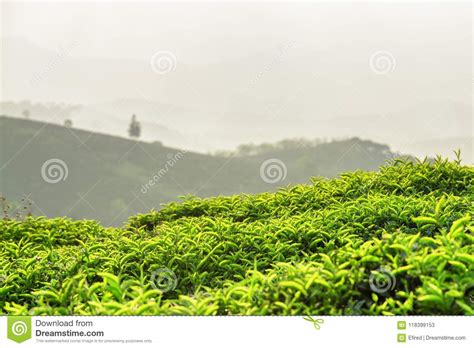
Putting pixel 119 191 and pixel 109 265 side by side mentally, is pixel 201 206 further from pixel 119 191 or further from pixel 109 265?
pixel 119 191

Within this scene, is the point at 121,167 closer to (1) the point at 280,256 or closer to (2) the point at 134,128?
(2) the point at 134,128

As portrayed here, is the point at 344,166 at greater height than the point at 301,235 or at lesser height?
greater

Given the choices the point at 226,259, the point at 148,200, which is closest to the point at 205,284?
the point at 226,259

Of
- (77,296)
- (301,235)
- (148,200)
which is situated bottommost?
(77,296)

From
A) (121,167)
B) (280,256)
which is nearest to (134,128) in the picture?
(121,167)

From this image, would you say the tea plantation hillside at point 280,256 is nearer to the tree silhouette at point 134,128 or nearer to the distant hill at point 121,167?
the distant hill at point 121,167

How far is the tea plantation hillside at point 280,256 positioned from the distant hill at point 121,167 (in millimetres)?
5821

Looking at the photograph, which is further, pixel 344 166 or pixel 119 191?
pixel 344 166

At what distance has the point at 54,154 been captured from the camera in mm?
12859

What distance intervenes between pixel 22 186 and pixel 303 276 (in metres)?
10.5

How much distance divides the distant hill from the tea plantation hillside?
19.1ft

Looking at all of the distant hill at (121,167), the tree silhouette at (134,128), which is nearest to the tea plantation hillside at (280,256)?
the distant hill at (121,167)

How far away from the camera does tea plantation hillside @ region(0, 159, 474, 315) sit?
8.45ft
